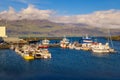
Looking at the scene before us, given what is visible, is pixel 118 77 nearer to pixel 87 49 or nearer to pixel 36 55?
pixel 36 55

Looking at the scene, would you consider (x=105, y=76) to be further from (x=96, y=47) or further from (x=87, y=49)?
(x=87, y=49)

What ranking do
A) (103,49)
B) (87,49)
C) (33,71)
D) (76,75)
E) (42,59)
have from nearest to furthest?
(76,75)
(33,71)
(42,59)
(103,49)
(87,49)

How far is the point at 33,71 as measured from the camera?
274 feet

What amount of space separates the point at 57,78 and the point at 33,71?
13.0 m

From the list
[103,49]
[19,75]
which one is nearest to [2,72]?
[19,75]

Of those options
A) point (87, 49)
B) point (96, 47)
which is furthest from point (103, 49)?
point (87, 49)

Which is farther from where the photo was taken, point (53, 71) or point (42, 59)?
point (42, 59)

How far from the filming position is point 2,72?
8044 centimetres

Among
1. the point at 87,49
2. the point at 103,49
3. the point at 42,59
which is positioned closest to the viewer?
the point at 42,59

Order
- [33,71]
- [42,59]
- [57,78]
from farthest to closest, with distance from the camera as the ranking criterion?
1. [42,59]
2. [33,71]
3. [57,78]

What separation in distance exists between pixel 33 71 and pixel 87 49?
94950mm

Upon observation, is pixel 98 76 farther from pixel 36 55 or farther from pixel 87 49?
pixel 87 49

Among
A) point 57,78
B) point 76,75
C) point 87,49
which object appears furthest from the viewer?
point 87,49

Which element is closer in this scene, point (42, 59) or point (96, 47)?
point (42, 59)
